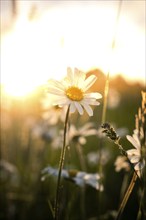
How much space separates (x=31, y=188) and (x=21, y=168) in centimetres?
41

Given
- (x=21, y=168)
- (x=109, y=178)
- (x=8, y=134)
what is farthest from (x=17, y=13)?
(x=8, y=134)

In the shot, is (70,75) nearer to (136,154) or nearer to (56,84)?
(56,84)

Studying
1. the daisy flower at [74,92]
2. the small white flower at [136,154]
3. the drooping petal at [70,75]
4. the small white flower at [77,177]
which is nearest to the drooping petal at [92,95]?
the daisy flower at [74,92]

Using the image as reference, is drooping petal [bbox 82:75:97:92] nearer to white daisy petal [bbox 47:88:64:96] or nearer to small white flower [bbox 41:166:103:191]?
white daisy petal [bbox 47:88:64:96]

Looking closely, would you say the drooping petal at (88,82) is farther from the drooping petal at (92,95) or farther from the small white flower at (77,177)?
the small white flower at (77,177)

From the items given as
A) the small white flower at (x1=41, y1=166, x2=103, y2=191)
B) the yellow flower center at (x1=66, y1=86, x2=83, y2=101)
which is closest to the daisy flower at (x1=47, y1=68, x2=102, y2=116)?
the yellow flower center at (x1=66, y1=86, x2=83, y2=101)

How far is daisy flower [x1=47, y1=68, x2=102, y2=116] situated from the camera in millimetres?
2201

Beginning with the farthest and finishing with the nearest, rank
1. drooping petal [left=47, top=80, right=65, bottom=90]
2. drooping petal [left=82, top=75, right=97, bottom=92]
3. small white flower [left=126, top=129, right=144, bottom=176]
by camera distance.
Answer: drooping petal [left=82, top=75, right=97, bottom=92]
drooping petal [left=47, top=80, right=65, bottom=90]
small white flower [left=126, top=129, right=144, bottom=176]

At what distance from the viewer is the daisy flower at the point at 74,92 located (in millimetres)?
2201

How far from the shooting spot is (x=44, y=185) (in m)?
4.95

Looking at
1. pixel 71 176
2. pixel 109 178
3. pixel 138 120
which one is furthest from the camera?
pixel 109 178

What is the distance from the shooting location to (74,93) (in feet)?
7.39

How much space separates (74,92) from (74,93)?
0.01 m

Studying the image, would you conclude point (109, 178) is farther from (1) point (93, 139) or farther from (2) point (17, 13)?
(2) point (17, 13)
